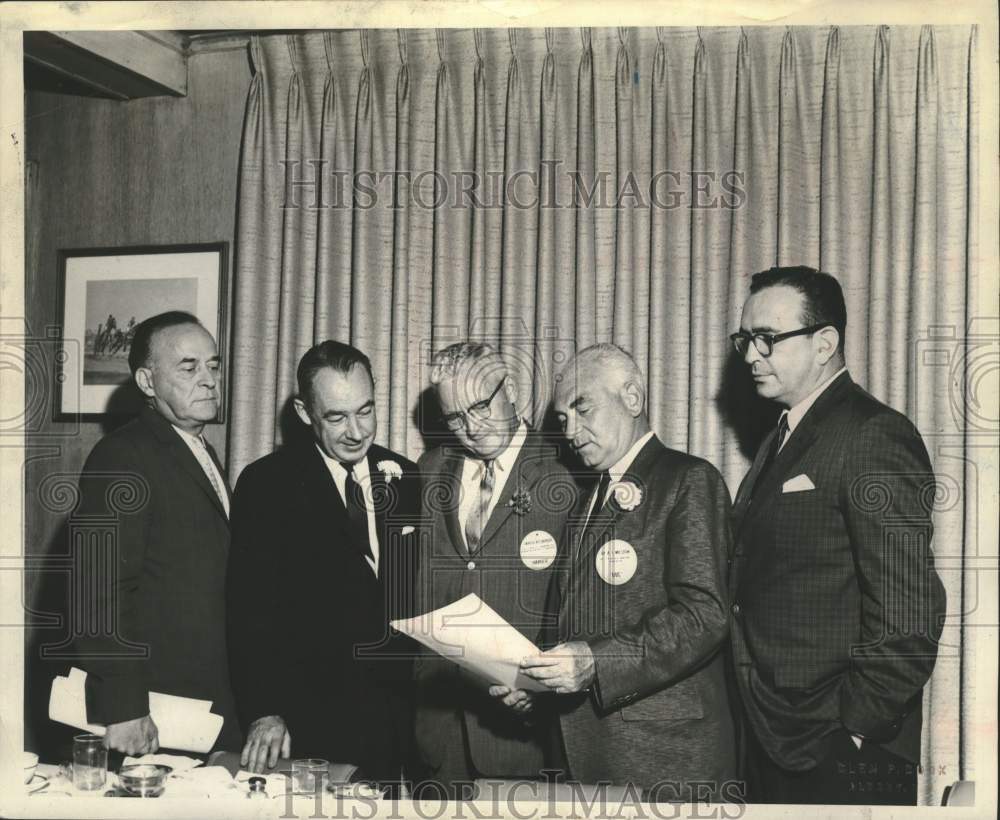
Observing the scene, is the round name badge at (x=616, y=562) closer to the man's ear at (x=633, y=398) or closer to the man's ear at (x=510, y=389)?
the man's ear at (x=633, y=398)

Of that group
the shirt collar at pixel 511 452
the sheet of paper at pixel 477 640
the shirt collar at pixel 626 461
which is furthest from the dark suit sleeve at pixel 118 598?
the shirt collar at pixel 626 461

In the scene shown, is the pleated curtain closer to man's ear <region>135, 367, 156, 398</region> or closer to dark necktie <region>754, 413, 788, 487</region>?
dark necktie <region>754, 413, 788, 487</region>

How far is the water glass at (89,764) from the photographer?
274cm

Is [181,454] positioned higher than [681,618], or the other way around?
[181,454]

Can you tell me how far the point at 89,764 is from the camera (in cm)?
274

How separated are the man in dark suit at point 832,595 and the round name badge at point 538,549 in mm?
477

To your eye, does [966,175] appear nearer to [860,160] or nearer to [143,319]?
[860,160]

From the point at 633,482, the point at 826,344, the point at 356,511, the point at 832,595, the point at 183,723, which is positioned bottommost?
the point at 183,723

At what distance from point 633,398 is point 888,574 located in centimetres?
77

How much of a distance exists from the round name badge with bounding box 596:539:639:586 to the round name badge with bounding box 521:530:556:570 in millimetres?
133

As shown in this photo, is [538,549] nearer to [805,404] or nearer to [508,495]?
[508,495]

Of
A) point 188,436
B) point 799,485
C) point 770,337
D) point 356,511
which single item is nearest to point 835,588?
point 799,485

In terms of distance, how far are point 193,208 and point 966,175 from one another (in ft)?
7.36

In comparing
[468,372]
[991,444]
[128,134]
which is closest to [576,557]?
[468,372]
